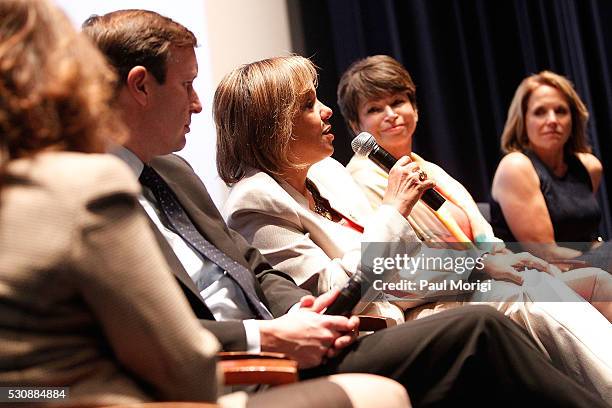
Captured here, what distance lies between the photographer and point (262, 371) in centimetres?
129

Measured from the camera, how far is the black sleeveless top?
3377mm

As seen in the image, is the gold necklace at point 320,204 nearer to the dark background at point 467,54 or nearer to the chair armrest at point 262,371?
the chair armrest at point 262,371

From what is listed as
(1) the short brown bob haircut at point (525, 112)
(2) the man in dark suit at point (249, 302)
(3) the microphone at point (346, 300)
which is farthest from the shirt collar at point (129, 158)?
(1) the short brown bob haircut at point (525, 112)

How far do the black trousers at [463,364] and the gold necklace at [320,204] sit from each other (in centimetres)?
71

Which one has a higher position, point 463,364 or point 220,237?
point 220,237

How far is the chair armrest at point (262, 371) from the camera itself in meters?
1.29

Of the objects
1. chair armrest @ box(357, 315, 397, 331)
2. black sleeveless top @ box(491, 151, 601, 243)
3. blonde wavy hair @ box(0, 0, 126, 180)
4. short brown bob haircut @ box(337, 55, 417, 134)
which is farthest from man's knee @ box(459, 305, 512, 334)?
black sleeveless top @ box(491, 151, 601, 243)

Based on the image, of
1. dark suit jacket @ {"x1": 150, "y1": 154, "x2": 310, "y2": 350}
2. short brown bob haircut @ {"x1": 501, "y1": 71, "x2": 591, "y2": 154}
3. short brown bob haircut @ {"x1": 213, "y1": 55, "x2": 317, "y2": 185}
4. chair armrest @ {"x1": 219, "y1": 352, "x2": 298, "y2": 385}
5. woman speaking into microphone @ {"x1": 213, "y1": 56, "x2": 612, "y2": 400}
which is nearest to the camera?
chair armrest @ {"x1": 219, "y1": 352, "x2": 298, "y2": 385}

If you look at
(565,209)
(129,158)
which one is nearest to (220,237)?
(129,158)

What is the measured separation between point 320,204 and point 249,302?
0.62 meters

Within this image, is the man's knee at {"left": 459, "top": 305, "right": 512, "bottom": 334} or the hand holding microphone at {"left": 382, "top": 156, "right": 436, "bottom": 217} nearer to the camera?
the man's knee at {"left": 459, "top": 305, "right": 512, "bottom": 334}

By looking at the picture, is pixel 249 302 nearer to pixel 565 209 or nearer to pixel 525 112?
pixel 565 209

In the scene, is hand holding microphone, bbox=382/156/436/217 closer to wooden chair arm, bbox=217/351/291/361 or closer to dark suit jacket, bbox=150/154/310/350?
dark suit jacket, bbox=150/154/310/350

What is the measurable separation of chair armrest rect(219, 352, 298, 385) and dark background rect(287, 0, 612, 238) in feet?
8.51
